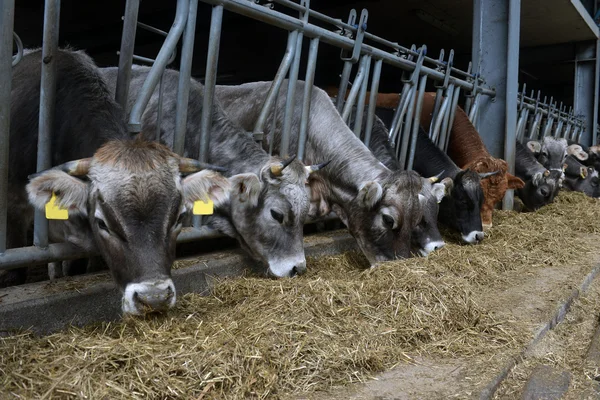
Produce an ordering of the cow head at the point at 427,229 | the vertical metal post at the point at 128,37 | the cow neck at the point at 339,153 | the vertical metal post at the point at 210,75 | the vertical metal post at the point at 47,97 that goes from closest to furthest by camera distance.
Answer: the vertical metal post at the point at 47,97 → the vertical metal post at the point at 128,37 → the vertical metal post at the point at 210,75 → the cow neck at the point at 339,153 → the cow head at the point at 427,229

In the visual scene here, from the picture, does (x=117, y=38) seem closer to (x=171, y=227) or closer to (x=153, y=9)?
(x=153, y=9)

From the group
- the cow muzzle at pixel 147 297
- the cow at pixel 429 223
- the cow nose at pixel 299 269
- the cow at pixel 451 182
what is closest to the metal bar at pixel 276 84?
the cow nose at pixel 299 269

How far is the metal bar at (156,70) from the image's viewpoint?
3.54 m

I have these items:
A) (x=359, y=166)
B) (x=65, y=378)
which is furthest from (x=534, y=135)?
(x=65, y=378)

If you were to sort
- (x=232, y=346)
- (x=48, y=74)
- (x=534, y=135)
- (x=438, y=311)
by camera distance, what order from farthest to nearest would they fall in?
1. (x=534, y=135)
2. (x=438, y=311)
3. (x=48, y=74)
4. (x=232, y=346)

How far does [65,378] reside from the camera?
2.16 metres

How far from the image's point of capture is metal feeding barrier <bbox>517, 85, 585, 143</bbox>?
37.7 ft

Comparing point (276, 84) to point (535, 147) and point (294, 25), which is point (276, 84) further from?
point (535, 147)

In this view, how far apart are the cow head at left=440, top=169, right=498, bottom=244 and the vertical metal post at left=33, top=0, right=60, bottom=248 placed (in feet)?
15.1

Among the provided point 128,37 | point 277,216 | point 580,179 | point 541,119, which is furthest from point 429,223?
point 541,119

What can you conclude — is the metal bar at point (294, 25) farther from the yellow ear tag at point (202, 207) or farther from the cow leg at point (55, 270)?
the cow leg at point (55, 270)

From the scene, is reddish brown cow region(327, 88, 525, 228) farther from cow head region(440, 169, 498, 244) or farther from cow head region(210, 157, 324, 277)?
cow head region(210, 157, 324, 277)

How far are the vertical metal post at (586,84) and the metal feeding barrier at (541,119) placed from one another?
0.24 meters

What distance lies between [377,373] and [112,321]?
1456 millimetres
